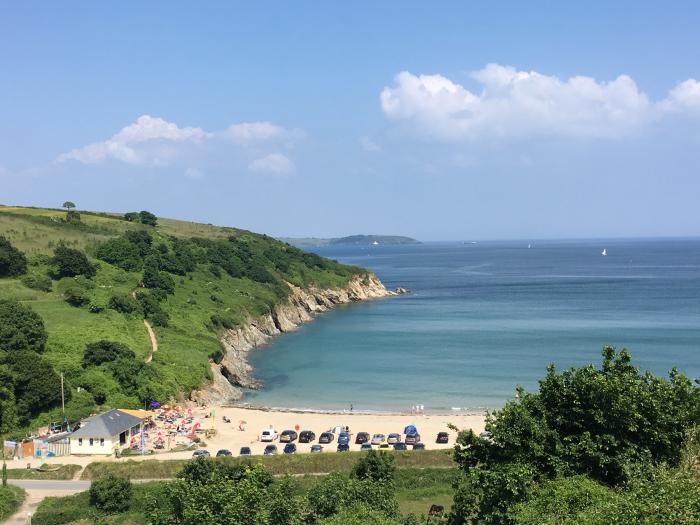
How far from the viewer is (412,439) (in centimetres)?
4481

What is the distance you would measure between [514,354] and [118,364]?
44434 millimetres

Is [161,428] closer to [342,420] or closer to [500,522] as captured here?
[342,420]

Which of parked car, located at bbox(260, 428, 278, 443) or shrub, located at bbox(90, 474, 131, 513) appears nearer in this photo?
shrub, located at bbox(90, 474, 131, 513)

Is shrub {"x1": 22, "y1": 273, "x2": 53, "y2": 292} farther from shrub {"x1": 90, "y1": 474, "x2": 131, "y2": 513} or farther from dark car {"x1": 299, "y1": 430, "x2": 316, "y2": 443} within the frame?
shrub {"x1": 90, "y1": 474, "x2": 131, "y2": 513}

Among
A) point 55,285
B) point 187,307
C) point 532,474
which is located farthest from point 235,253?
point 532,474

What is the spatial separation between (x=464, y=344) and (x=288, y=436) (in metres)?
38.6

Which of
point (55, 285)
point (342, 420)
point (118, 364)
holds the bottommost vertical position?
point (342, 420)

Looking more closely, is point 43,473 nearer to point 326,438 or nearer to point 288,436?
point 288,436

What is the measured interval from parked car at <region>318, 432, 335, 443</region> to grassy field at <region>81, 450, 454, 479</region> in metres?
7.09

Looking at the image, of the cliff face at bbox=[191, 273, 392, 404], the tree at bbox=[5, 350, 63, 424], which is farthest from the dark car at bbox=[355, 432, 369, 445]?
the tree at bbox=[5, 350, 63, 424]

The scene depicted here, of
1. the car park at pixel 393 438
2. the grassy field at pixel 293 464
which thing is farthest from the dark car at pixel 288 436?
the grassy field at pixel 293 464

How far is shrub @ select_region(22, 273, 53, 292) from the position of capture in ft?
227

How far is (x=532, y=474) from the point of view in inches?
835

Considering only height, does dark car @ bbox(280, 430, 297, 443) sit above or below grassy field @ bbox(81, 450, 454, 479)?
below
